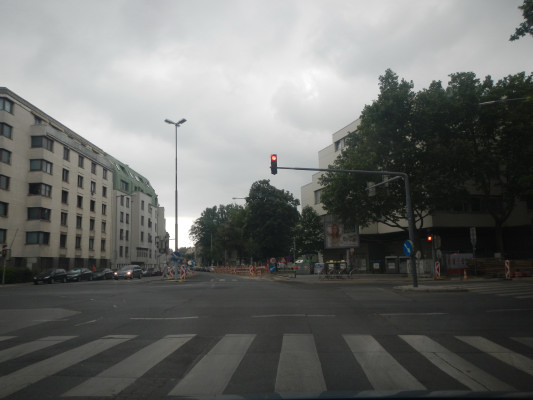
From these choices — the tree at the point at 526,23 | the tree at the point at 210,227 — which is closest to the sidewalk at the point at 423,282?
the tree at the point at 526,23

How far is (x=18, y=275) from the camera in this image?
38.2 m

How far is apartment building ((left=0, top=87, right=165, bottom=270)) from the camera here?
43.2 meters

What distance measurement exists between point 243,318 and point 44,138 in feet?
144

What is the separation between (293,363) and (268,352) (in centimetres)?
96

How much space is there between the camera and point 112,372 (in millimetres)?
5789

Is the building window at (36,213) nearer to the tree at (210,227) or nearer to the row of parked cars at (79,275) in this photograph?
the row of parked cars at (79,275)

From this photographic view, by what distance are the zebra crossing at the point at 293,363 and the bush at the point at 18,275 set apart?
1291 inches

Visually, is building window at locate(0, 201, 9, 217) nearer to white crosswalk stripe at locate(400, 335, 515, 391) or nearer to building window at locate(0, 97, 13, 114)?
building window at locate(0, 97, 13, 114)

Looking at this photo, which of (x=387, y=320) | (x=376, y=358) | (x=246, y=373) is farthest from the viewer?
(x=387, y=320)

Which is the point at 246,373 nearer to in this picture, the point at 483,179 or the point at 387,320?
the point at 387,320

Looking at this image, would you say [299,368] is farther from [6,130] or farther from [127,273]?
[6,130]

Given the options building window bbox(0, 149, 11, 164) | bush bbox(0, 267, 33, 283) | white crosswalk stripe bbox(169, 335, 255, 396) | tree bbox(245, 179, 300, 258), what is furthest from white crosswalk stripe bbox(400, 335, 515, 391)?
tree bbox(245, 179, 300, 258)

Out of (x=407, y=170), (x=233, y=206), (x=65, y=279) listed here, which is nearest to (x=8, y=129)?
(x=65, y=279)

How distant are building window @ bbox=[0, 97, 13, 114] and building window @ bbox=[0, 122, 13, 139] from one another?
1.54m
